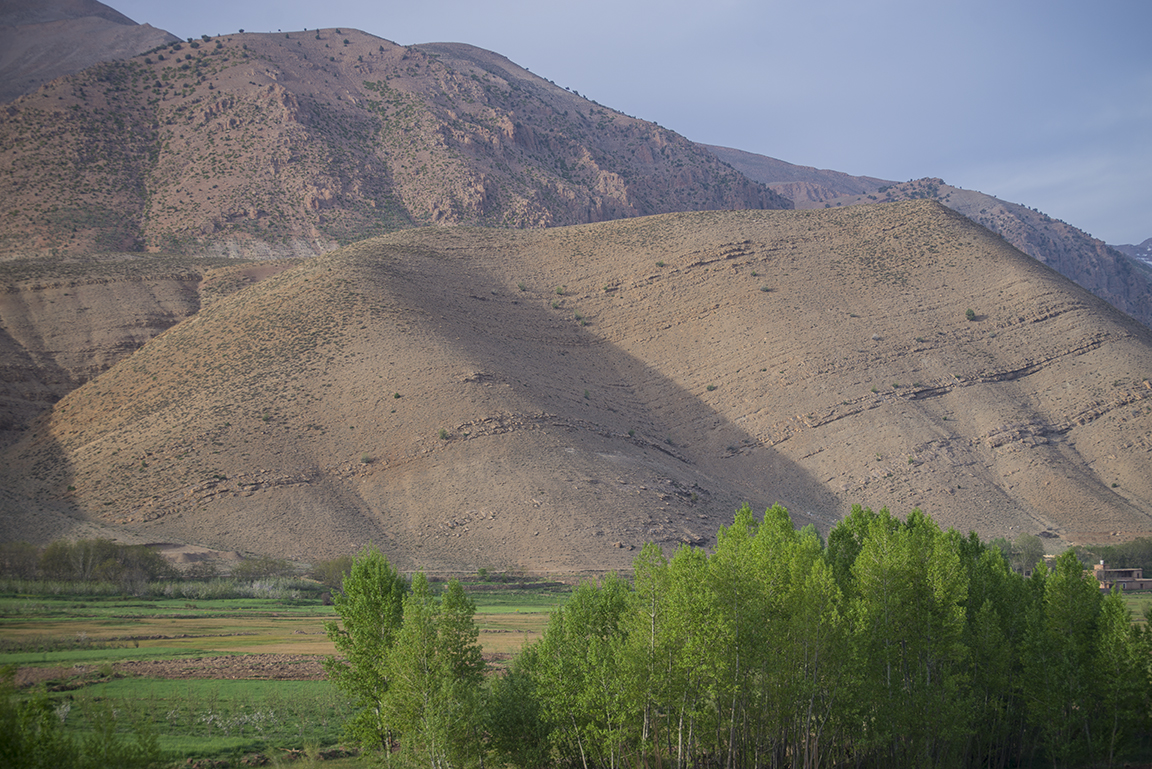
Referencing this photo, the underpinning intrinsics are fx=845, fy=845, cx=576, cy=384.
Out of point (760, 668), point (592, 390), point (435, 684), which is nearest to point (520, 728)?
point (435, 684)

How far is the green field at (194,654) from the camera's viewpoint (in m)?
23.8

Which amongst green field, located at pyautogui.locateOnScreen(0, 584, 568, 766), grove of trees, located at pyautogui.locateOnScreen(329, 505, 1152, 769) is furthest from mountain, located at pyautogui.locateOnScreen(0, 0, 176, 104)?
grove of trees, located at pyautogui.locateOnScreen(329, 505, 1152, 769)

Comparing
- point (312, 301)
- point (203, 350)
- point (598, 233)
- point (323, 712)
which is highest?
point (598, 233)

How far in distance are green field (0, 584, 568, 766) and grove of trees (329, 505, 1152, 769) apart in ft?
11.8

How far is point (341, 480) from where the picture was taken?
198 feet

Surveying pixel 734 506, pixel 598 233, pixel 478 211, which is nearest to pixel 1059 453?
pixel 734 506

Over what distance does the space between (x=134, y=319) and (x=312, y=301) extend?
19986 mm

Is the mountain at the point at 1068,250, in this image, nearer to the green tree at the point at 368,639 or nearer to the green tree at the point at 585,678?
the green tree at the point at 585,678

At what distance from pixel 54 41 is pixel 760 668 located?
205 meters

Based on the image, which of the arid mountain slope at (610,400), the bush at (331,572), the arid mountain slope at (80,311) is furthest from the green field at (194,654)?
the arid mountain slope at (80,311)

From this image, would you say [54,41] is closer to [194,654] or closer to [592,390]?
[592,390]

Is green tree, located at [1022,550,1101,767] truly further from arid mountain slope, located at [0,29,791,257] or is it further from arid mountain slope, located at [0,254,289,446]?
arid mountain slope, located at [0,29,791,257]

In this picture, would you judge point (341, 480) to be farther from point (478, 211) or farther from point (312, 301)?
point (478, 211)

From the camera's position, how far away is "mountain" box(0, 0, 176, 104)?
6314 inches
